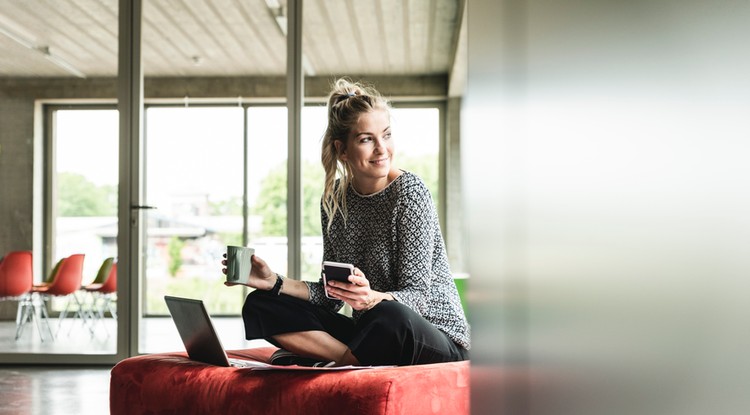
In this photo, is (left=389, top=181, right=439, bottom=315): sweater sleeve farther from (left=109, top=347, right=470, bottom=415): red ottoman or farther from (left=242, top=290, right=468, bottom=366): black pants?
(left=109, top=347, right=470, bottom=415): red ottoman

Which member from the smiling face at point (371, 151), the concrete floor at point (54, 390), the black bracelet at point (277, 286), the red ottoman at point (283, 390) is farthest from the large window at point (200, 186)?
the red ottoman at point (283, 390)

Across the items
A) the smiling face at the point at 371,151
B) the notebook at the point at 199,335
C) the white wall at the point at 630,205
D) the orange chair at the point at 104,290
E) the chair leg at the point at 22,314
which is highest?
the smiling face at the point at 371,151

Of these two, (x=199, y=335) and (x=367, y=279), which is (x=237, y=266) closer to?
(x=199, y=335)

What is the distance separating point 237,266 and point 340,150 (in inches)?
21.2

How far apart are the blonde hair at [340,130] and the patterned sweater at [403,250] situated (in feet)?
0.13

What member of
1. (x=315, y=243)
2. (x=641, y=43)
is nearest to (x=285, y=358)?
(x=641, y=43)

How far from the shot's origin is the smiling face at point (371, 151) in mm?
2418

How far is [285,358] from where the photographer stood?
2.35m

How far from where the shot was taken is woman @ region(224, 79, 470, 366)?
208 cm

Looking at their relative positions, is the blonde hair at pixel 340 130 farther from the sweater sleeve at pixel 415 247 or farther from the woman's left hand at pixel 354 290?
the woman's left hand at pixel 354 290

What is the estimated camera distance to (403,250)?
7.47 feet

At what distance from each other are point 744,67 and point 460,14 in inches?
197

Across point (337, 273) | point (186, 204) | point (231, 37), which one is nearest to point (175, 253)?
point (186, 204)

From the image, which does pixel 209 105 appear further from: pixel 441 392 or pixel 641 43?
pixel 641 43
